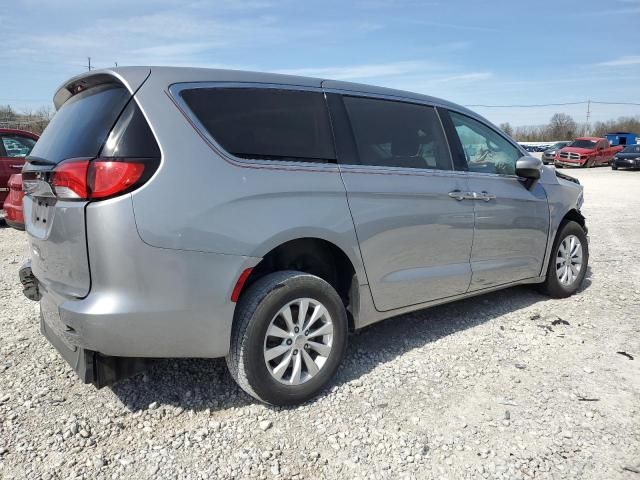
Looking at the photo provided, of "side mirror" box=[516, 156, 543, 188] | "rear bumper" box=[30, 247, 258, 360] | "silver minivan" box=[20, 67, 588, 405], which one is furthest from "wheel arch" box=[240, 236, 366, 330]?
"side mirror" box=[516, 156, 543, 188]

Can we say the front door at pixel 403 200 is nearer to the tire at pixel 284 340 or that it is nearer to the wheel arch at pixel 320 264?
the wheel arch at pixel 320 264

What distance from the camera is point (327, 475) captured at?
2414mm

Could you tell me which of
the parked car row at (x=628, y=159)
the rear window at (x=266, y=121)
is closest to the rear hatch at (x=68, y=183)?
the rear window at (x=266, y=121)

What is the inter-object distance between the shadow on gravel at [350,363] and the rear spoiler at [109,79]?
1.64 metres

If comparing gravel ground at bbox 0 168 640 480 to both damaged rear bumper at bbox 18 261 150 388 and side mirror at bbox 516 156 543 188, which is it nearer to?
damaged rear bumper at bbox 18 261 150 388

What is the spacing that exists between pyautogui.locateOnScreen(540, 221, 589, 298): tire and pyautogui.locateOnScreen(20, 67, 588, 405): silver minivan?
4.72 ft

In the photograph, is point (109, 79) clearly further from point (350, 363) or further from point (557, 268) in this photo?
point (557, 268)

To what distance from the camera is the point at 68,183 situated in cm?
246

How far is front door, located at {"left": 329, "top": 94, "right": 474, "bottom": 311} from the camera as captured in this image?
10.6 ft

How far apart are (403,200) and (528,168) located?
5.05 feet

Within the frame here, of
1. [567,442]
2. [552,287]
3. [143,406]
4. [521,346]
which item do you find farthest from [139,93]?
[552,287]

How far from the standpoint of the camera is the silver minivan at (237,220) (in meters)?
2.43

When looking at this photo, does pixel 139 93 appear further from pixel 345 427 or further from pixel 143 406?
pixel 345 427

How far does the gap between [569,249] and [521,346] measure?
64.6 inches
